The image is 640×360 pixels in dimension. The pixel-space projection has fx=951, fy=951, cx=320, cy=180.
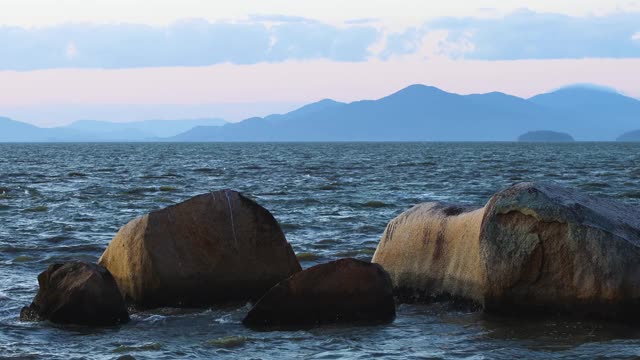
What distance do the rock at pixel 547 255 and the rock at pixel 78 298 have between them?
4.54 meters

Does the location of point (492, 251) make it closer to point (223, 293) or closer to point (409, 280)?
point (409, 280)

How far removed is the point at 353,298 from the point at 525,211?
244cm

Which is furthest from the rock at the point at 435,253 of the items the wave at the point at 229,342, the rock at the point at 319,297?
the wave at the point at 229,342

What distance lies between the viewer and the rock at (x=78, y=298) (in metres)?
12.0

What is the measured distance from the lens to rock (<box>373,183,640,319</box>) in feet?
38.2

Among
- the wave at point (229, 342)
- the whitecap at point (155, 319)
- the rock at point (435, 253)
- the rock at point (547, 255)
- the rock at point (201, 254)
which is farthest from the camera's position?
the rock at point (201, 254)

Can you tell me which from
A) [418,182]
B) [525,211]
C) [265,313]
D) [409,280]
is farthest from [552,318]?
[418,182]

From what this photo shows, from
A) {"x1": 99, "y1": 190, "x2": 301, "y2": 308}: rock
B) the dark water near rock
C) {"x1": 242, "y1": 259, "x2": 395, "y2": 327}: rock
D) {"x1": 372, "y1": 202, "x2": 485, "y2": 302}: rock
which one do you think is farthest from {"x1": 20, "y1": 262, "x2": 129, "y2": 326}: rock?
{"x1": 372, "y1": 202, "x2": 485, "y2": 302}: rock

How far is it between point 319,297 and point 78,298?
3053 mm

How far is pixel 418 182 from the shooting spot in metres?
44.6

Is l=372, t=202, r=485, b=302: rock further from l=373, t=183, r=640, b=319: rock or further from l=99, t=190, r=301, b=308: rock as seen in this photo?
l=99, t=190, r=301, b=308: rock

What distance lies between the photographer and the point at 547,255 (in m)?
12.0

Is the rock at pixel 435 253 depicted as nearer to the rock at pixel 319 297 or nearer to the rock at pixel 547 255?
the rock at pixel 547 255

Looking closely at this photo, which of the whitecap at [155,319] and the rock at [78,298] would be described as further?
the whitecap at [155,319]
